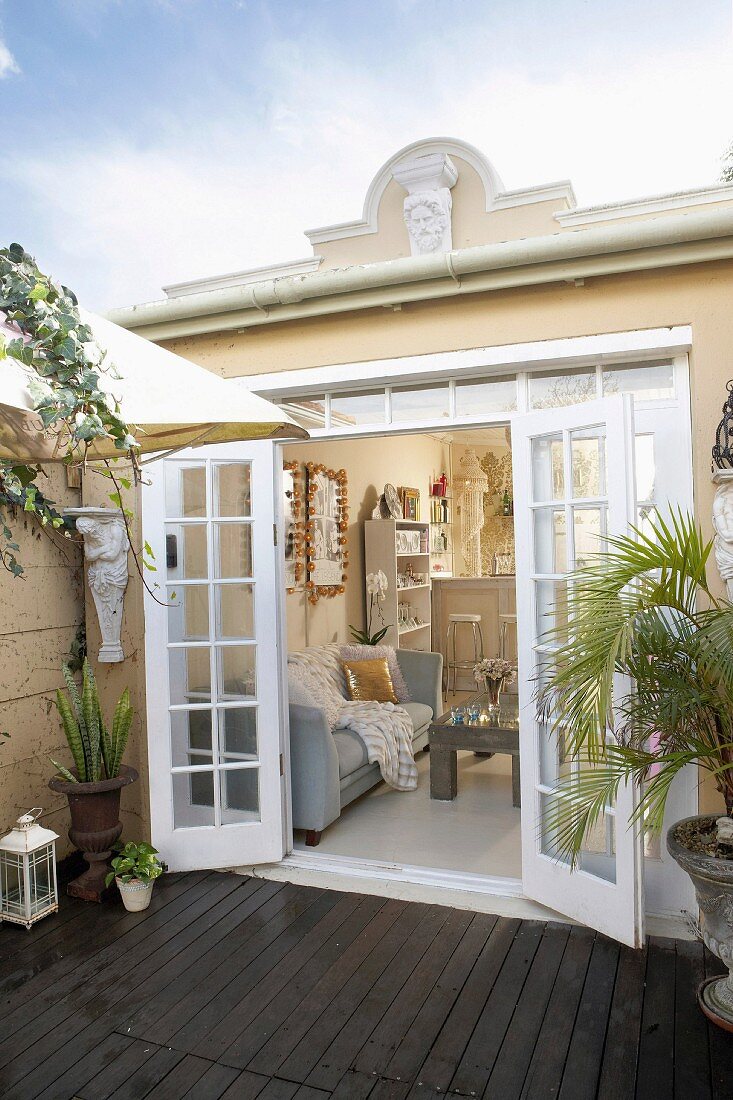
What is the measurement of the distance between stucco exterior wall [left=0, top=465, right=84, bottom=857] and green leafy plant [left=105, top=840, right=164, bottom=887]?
63cm

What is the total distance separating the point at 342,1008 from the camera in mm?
2580

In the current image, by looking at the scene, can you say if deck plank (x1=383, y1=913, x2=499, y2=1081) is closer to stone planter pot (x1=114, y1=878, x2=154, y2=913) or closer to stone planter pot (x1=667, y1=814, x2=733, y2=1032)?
stone planter pot (x1=667, y1=814, x2=733, y2=1032)

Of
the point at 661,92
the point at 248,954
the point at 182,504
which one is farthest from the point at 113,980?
the point at 661,92

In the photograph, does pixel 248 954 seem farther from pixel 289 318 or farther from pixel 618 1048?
pixel 289 318

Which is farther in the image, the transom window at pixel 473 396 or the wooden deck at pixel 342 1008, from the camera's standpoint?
the transom window at pixel 473 396

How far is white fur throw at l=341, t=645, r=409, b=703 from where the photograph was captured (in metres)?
5.77

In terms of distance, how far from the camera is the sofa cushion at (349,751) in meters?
4.39

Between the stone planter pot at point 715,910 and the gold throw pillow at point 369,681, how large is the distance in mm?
3192

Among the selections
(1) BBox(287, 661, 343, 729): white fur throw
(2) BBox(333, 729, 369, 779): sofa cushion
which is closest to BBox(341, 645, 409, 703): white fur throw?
(1) BBox(287, 661, 343, 729): white fur throw

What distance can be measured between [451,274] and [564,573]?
135 cm

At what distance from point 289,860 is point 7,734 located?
1472mm

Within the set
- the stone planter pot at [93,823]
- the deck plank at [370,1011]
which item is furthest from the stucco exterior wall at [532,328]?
the stone planter pot at [93,823]

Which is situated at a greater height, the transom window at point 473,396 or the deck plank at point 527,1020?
the transom window at point 473,396

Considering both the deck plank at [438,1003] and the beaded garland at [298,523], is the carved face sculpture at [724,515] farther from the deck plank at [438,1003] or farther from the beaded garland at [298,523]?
the beaded garland at [298,523]
